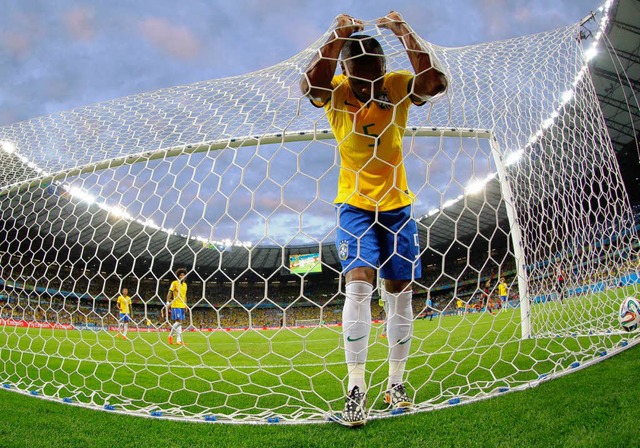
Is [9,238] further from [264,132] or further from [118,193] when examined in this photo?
[264,132]

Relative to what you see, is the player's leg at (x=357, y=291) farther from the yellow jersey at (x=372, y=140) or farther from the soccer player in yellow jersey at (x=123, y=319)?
the soccer player in yellow jersey at (x=123, y=319)

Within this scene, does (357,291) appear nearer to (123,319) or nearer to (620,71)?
(123,319)

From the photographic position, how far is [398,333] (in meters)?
2.06

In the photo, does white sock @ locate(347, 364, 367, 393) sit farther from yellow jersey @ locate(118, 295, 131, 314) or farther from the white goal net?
yellow jersey @ locate(118, 295, 131, 314)

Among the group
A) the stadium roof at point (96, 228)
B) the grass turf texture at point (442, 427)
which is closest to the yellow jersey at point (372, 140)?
the stadium roof at point (96, 228)

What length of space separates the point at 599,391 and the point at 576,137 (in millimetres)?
2765

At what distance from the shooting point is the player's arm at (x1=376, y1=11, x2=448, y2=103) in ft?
6.20

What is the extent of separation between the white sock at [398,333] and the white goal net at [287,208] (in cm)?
15

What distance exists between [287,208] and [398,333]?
85cm

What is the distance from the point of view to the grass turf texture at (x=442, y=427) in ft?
4.62

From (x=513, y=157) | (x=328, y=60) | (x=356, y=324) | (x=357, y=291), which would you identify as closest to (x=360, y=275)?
(x=357, y=291)

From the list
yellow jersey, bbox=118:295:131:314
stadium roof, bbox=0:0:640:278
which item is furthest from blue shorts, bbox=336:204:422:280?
yellow jersey, bbox=118:295:131:314

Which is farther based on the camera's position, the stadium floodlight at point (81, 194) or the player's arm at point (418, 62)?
the stadium floodlight at point (81, 194)

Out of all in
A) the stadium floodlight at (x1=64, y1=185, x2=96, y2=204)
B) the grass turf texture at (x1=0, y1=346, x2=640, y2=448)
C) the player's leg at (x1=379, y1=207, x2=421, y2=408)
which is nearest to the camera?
the grass turf texture at (x1=0, y1=346, x2=640, y2=448)
